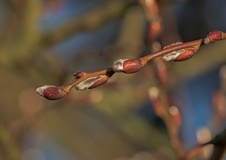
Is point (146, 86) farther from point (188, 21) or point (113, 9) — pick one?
point (188, 21)

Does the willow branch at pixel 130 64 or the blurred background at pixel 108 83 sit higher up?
the blurred background at pixel 108 83

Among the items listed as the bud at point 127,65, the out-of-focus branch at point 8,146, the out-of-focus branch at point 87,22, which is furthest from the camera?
the out-of-focus branch at point 87,22

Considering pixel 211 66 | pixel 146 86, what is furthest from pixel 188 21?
pixel 146 86

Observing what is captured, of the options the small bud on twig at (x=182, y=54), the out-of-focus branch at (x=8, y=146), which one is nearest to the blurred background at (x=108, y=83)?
the out-of-focus branch at (x=8, y=146)

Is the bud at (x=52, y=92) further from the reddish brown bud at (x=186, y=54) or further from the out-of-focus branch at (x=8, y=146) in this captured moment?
the out-of-focus branch at (x=8, y=146)

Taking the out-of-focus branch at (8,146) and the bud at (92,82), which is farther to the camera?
the out-of-focus branch at (8,146)

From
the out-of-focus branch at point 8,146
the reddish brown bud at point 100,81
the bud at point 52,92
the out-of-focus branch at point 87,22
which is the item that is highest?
the out-of-focus branch at point 87,22

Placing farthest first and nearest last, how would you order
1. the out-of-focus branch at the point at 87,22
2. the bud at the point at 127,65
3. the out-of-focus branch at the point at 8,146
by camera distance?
the out-of-focus branch at the point at 87,22 → the out-of-focus branch at the point at 8,146 → the bud at the point at 127,65

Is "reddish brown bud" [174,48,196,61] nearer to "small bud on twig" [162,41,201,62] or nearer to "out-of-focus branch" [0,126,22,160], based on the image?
"small bud on twig" [162,41,201,62]
